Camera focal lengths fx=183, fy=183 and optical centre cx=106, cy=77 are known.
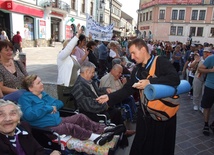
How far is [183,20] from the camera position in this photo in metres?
41.2

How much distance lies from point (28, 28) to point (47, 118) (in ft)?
58.9

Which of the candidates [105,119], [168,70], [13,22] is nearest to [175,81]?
[168,70]

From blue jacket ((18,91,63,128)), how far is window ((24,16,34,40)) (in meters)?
16.9

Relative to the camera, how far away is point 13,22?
52.2ft

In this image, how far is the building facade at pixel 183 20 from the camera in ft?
129

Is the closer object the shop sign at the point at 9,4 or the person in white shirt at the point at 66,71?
the person in white shirt at the point at 66,71

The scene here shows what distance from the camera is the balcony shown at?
19.8 metres

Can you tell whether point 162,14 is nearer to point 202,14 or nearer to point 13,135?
point 202,14

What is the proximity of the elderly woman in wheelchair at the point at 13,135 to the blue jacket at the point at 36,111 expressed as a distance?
0.37 m

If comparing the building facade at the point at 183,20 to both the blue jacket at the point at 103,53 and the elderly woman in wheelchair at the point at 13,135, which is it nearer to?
the blue jacket at the point at 103,53

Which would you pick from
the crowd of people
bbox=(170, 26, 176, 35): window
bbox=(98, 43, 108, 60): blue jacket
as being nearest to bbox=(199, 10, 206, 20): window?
bbox=(170, 26, 176, 35): window

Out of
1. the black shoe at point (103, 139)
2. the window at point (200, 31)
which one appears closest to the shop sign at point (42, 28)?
the black shoe at point (103, 139)

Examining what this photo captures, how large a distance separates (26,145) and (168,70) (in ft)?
5.42

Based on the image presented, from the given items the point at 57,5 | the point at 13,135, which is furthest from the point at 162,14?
the point at 13,135
